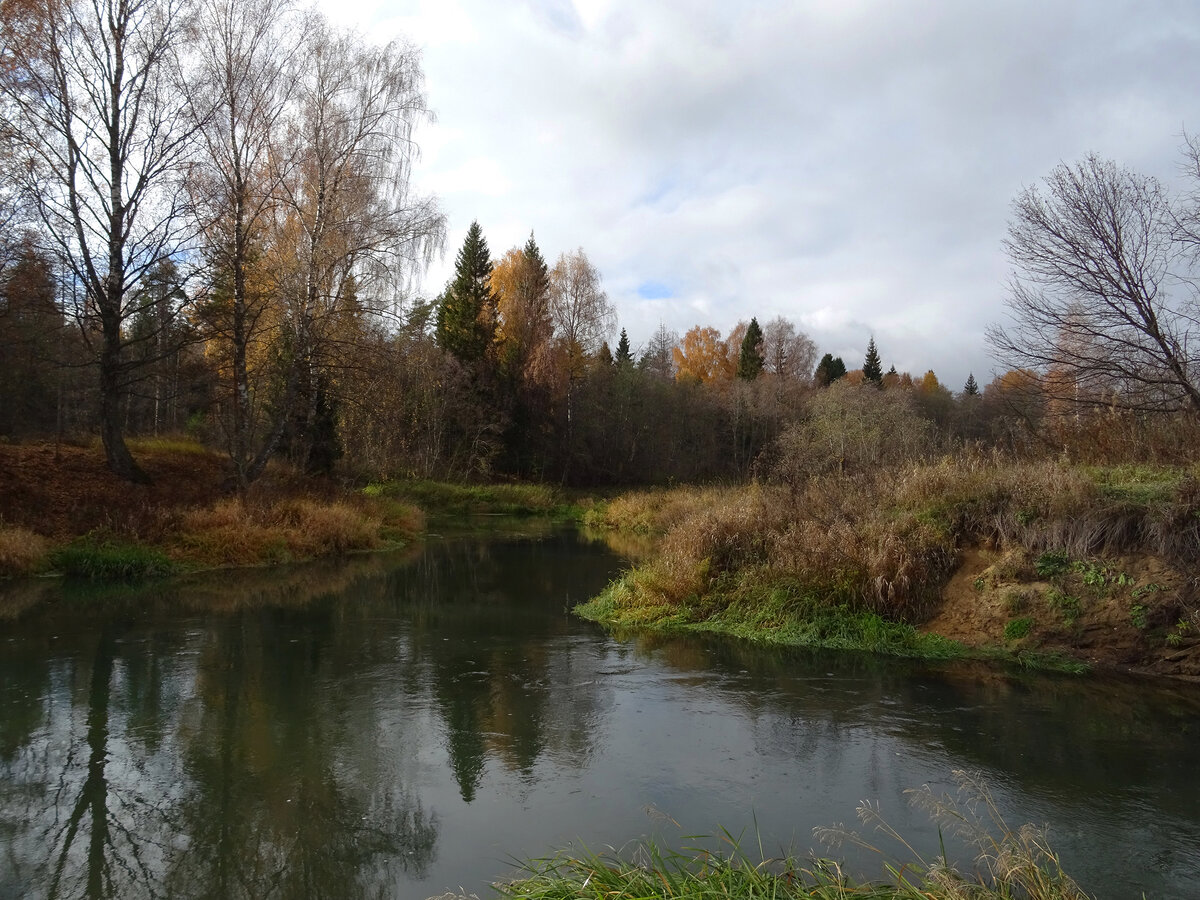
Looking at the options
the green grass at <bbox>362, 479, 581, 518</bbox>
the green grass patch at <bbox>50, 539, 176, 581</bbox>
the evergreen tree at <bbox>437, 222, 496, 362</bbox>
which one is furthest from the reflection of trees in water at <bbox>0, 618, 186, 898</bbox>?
the evergreen tree at <bbox>437, 222, 496, 362</bbox>

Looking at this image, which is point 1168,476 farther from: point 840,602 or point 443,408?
point 443,408

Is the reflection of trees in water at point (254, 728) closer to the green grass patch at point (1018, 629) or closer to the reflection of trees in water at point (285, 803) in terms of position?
the reflection of trees in water at point (285, 803)

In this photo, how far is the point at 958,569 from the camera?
934cm

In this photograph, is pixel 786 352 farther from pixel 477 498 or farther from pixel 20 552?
pixel 20 552

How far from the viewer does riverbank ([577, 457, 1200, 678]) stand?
8031mm

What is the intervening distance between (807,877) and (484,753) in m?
2.72

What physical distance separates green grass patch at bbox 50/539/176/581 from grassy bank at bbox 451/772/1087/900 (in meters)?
11.7

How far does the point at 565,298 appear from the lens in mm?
41719

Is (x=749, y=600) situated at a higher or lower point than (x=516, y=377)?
lower

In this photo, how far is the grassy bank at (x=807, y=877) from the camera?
3.32 m

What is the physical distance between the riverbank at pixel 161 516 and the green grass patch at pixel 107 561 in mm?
16

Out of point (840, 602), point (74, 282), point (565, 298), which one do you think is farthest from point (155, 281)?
point (565, 298)

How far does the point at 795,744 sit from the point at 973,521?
4807mm

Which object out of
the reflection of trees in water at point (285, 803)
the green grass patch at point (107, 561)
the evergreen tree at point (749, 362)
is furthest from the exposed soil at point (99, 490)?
the evergreen tree at point (749, 362)
